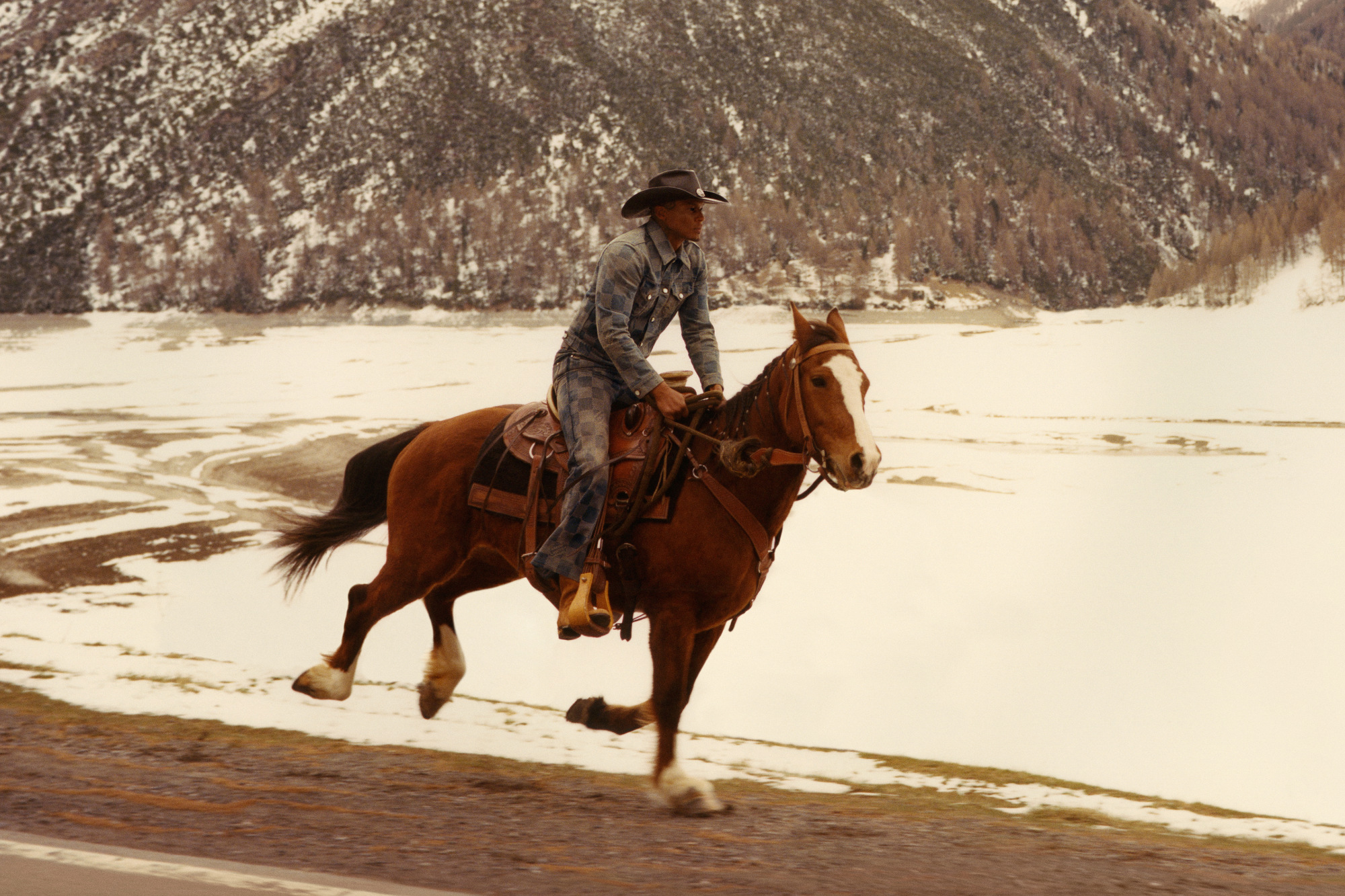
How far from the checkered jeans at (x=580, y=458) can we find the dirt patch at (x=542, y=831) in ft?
3.31

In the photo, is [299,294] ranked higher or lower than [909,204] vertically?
lower

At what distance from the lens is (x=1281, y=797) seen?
6.39 m

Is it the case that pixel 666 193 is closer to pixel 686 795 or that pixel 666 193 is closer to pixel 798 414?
pixel 798 414

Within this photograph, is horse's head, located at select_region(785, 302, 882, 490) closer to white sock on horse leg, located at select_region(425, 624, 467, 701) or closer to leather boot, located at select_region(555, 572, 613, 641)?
leather boot, located at select_region(555, 572, 613, 641)

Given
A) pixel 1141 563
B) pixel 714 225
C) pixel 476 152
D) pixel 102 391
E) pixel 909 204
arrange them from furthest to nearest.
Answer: pixel 476 152 < pixel 909 204 < pixel 714 225 < pixel 102 391 < pixel 1141 563

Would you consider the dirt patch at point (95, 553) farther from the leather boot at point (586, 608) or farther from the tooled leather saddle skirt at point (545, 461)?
the leather boot at point (586, 608)

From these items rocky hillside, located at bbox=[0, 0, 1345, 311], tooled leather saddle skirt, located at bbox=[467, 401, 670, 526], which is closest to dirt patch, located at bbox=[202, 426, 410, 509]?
tooled leather saddle skirt, located at bbox=[467, 401, 670, 526]

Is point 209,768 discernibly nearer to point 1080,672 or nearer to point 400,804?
point 400,804

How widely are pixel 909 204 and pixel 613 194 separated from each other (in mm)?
12560

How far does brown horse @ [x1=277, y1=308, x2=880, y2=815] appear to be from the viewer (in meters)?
4.09

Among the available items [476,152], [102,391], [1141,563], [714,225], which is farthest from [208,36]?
[1141,563]

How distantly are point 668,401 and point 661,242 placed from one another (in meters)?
0.70

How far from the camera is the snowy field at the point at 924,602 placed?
6.48m

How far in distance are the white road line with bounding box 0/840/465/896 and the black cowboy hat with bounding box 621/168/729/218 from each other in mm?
2753
